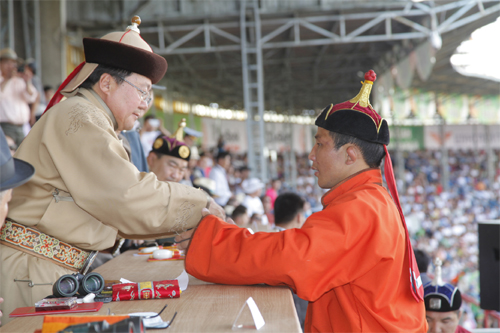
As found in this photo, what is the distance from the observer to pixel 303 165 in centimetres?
2494

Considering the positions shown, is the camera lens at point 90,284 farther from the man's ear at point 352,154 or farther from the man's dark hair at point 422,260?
the man's dark hair at point 422,260

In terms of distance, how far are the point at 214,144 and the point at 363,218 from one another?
17.6 m

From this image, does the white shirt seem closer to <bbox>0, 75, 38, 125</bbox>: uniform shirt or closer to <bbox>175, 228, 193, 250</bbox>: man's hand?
<bbox>0, 75, 38, 125</bbox>: uniform shirt

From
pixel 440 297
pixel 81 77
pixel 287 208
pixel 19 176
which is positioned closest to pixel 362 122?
pixel 81 77

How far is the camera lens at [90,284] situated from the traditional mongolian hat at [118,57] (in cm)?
75

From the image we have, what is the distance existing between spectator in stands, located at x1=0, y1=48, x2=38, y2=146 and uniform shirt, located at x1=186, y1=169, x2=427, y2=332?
4959 millimetres

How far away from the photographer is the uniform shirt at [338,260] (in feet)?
4.85

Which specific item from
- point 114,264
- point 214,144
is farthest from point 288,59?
point 114,264

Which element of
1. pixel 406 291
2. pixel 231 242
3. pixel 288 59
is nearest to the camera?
pixel 231 242

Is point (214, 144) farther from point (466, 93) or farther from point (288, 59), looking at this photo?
point (466, 93)

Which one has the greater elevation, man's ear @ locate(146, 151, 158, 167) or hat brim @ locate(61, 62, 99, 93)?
hat brim @ locate(61, 62, 99, 93)

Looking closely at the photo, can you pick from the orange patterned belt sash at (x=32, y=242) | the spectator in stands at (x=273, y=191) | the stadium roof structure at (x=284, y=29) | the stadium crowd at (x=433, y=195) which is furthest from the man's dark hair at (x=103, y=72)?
the stadium roof structure at (x=284, y=29)

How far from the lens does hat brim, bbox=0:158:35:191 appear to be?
114 cm

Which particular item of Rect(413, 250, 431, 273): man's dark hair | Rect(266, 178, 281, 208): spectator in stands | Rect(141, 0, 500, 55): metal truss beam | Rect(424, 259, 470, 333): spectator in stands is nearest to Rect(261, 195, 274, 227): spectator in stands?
Rect(266, 178, 281, 208): spectator in stands
